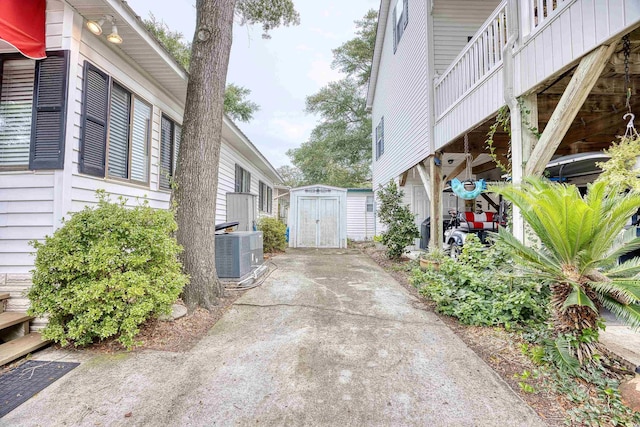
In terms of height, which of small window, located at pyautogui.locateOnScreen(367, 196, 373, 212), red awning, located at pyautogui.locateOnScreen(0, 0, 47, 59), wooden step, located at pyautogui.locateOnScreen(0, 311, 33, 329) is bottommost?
wooden step, located at pyautogui.locateOnScreen(0, 311, 33, 329)

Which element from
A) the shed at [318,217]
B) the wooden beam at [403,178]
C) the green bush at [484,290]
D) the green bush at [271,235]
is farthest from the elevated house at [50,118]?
the shed at [318,217]

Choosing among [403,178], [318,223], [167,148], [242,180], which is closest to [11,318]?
[167,148]

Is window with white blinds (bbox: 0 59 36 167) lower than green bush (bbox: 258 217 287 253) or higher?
higher

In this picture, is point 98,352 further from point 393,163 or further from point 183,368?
point 393,163

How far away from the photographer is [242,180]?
9555mm

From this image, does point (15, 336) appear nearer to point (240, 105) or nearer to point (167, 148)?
point (167, 148)

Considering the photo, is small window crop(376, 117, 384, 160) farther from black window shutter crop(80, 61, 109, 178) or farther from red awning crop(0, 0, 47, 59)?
red awning crop(0, 0, 47, 59)

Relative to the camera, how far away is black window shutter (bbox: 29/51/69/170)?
3025 mm

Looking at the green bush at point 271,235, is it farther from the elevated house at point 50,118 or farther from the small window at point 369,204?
the small window at point 369,204

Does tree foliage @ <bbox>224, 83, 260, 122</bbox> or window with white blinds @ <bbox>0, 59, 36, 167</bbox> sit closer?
window with white blinds @ <bbox>0, 59, 36, 167</bbox>

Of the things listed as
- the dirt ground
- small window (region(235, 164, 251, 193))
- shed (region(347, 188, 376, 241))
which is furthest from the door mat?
shed (region(347, 188, 376, 241))

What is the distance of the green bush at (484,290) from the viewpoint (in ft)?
10.3

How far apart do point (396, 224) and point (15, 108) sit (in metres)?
7.10

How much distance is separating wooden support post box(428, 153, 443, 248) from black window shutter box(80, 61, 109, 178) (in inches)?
236
